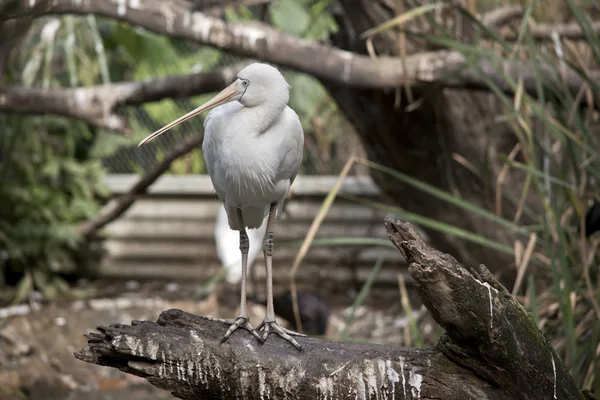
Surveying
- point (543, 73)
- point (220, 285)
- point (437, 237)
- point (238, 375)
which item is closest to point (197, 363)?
point (238, 375)

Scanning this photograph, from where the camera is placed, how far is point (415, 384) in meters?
1.88

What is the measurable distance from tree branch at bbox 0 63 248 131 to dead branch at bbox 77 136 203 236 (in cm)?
47

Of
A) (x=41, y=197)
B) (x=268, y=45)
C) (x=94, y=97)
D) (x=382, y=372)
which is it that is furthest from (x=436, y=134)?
(x=41, y=197)

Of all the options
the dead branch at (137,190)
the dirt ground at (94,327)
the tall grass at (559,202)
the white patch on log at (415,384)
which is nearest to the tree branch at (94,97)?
the dead branch at (137,190)

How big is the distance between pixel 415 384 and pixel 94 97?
9.08 feet

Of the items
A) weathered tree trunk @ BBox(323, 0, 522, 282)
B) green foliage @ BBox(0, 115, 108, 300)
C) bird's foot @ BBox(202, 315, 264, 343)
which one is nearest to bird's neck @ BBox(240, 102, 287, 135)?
bird's foot @ BBox(202, 315, 264, 343)

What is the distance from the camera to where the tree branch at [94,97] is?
4152 millimetres

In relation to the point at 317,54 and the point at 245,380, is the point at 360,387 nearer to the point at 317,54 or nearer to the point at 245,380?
the point at 245,380

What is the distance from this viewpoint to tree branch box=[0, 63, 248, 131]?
4.15 metres

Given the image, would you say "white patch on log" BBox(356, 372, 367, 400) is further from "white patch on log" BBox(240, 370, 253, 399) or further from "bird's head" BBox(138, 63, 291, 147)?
"bird's head" BBox(138, 63, 291, 147)

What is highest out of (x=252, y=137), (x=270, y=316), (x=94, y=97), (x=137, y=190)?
(x=252, y=137)

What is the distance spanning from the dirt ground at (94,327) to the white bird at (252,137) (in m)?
2.16

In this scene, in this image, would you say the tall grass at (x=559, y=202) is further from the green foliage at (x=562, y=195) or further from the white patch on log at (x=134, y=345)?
the white patch on log at (x=134, y=345)

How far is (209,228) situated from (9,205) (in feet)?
5.52
